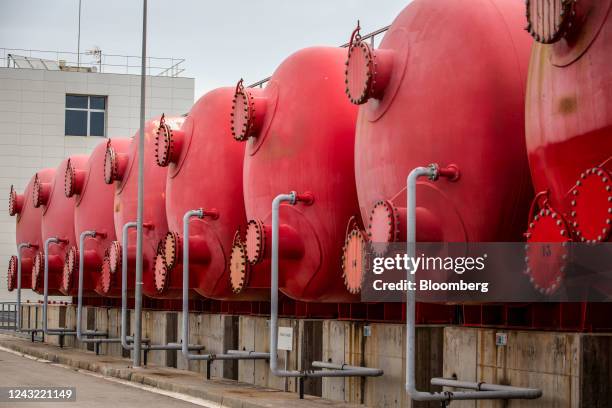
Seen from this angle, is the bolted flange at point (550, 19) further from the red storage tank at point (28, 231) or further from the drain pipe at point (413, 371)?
the red storage tank at point (28, 231)

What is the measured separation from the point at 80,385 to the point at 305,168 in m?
6.16

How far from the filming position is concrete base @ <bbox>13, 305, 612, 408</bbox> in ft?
37.4

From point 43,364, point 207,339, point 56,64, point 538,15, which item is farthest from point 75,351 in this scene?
point 56,64

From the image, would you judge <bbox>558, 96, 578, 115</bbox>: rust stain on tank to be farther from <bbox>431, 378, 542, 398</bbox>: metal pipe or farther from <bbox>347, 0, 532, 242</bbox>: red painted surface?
<bbox>431, 378, 542, 398</bbox>: metal pipe

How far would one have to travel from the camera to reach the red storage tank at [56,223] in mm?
31453

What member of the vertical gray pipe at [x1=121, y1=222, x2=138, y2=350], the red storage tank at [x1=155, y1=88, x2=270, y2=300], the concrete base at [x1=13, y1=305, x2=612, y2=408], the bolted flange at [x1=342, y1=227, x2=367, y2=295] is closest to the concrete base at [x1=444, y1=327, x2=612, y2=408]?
the concrete base at [x1=13, y1=305, x2=612, y2=408]

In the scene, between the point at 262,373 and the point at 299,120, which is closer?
the point at 299,120

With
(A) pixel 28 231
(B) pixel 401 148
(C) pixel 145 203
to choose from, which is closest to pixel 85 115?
(A) pixel 28 231

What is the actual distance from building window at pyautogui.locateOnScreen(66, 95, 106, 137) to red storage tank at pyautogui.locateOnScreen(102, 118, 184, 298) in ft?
81.8

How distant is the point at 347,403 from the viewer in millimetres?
16719

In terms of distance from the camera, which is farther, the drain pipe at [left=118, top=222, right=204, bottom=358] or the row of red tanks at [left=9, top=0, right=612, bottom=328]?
the drain pipe at [left=118, top=222, right=204, bottom=358]

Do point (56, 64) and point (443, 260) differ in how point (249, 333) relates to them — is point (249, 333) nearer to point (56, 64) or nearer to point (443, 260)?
point (443, 260)

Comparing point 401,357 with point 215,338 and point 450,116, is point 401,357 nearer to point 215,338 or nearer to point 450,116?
point 450,116

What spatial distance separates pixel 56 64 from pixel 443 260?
143ft
